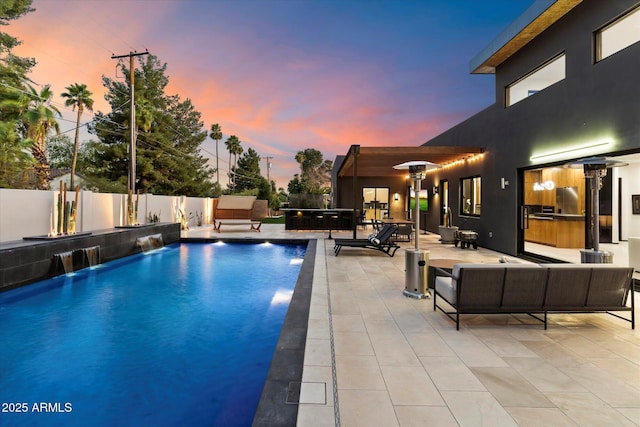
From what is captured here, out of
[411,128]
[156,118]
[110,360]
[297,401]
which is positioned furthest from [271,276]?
[156,118]

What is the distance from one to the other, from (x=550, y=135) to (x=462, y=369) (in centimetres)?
670

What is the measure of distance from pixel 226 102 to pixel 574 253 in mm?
23447

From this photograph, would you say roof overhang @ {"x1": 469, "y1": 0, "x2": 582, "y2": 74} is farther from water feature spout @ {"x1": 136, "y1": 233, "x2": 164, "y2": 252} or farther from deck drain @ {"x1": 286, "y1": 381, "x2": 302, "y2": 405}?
water feature spout @ {"x1": 136, "y1": 233, "x2": 164, "y2": 252}

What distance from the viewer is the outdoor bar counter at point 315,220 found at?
48.8 ft

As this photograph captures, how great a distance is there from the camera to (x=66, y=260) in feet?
23.8

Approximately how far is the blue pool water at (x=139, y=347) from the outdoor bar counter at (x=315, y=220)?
23.0 ft

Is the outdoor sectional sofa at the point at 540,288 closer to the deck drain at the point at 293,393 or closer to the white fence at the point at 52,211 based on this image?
the deck drain at the point at 293,393

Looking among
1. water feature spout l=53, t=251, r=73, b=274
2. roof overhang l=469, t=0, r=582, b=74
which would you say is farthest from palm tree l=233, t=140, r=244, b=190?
water feature spout l=53, t=251, r=73, b=274

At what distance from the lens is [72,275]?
7.29 meters

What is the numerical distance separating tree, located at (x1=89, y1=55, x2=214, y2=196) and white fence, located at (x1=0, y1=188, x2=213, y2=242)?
38.2 ft

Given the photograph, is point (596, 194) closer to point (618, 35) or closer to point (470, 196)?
point (618, 35)

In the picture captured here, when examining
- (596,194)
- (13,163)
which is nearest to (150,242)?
(596,194)

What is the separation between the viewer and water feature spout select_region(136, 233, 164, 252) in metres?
10.2

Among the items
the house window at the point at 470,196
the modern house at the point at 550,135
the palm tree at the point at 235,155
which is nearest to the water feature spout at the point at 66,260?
the modern house at the point at 550,135
